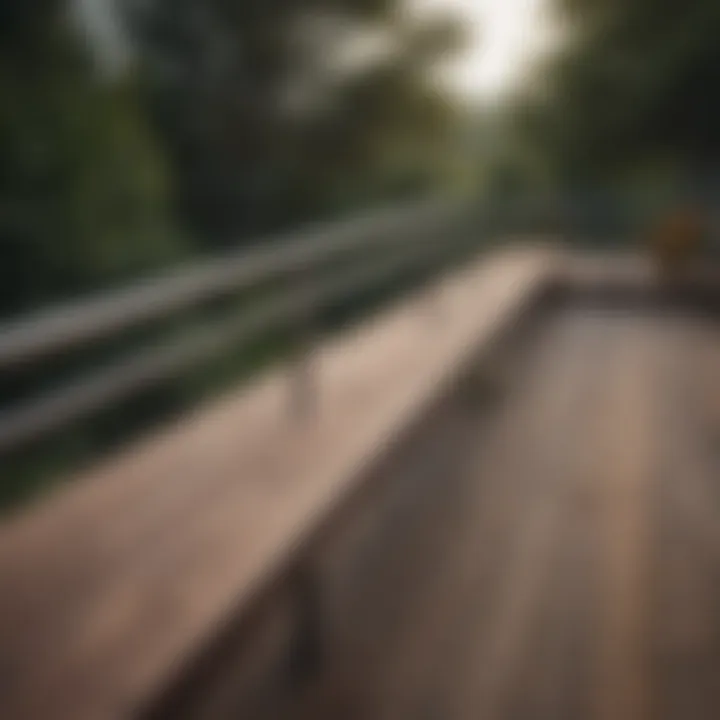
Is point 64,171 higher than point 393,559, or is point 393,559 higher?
point 64,171

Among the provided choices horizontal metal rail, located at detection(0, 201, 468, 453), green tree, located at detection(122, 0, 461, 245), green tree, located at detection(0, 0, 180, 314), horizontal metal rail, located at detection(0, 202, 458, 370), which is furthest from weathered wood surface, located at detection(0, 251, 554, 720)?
green tree, located at detection(122, 0, 461, 245)

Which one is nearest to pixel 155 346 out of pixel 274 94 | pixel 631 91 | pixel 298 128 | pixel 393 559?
pixel 393 559

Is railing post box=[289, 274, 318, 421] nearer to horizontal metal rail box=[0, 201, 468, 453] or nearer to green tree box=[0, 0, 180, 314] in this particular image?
horizontal metal rail box=[0, 201, 468, 453]

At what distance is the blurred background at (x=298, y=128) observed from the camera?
388 cm

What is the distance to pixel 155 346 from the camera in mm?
1706

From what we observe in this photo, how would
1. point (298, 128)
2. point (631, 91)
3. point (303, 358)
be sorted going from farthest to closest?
point (631, 91) < point (298, 128) < point (303, 358)

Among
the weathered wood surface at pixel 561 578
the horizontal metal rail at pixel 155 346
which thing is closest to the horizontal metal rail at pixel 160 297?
the horizontal metal rail at pixel 155 346

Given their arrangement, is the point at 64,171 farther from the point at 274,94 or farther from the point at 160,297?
the point at 160,297

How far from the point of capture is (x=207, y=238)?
511 cm

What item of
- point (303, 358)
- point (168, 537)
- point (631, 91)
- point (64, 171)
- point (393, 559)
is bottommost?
point (393, 559)

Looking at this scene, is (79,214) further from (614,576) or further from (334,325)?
(614,576)

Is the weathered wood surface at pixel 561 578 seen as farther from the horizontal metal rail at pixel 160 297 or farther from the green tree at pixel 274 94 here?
the green tree at pixel 274 94

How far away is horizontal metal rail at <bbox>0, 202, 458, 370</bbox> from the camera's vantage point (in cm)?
102

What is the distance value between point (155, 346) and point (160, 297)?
409 millimetres
